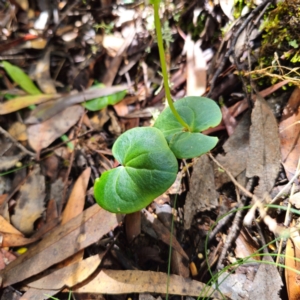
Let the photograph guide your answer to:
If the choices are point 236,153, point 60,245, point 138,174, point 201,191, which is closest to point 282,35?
point 236,153

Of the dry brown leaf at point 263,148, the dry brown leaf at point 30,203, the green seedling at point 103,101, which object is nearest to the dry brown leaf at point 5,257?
the dry brown leaf at point 30,203

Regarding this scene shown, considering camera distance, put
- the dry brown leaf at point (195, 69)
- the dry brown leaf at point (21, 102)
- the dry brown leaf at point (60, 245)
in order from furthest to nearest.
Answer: the dry brown leaf at point (21, 102) → the dry brown leaf at point (195, 69) → the dry brown leaf at point (60, 245)

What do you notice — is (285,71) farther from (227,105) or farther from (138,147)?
(138,147)

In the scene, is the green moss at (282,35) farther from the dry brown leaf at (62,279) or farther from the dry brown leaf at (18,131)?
the dry brown leaf at (18,131)

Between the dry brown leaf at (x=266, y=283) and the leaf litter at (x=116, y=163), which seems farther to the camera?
the leaf litter at (x=116, y=163)

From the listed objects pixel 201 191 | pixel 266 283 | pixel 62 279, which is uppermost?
pixel 201 191

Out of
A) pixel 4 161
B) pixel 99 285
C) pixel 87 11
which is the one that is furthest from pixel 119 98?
pixel 99 285

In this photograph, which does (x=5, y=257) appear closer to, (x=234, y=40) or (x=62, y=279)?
(x=62, y=279)
